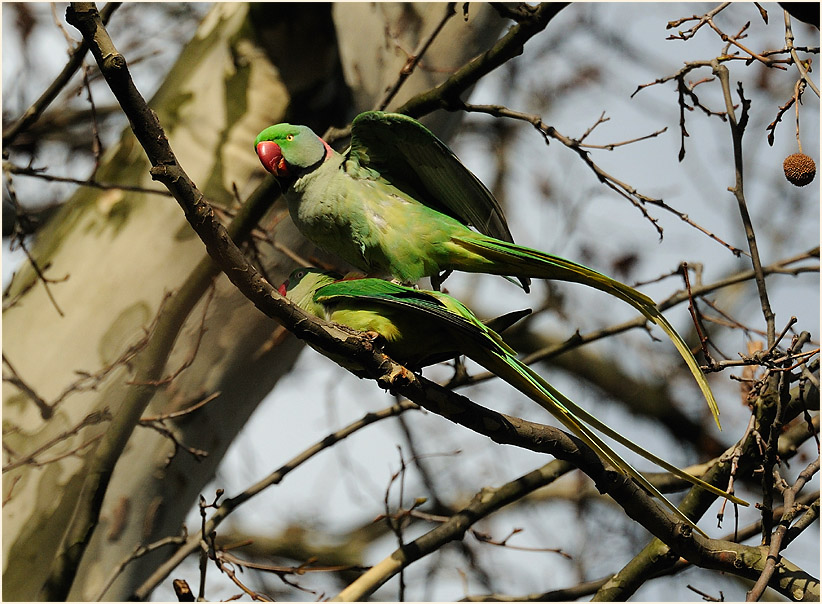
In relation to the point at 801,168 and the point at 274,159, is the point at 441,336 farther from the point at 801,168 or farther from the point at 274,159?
the point at 801,168

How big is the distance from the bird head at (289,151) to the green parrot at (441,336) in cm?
41

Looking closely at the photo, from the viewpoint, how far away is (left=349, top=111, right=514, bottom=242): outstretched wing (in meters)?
2.35

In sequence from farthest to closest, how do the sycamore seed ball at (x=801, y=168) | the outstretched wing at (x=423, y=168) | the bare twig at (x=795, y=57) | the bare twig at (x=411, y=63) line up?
1. the bare twig at (x=411, y=63)
2. the outstretched wing at (x=423, y=168)
3. the sycamore seed ball at (x=801, y=168)
4. the bare twig at (x=795, y=57)

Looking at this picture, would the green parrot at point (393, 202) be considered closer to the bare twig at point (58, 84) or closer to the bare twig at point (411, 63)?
the bare twig at point (411, 63)

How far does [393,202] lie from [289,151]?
1.25ft

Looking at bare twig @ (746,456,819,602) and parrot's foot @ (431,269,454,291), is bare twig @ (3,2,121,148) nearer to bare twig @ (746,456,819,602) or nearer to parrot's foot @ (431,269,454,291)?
parrot's foot @ (431,269,454,291)

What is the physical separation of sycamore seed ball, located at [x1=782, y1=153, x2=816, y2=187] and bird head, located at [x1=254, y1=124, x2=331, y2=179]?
1344mm

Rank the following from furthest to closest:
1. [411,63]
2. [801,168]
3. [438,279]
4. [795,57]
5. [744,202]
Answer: [411,63] → [438,279] → [744,202] → [801,168] → [795,57]

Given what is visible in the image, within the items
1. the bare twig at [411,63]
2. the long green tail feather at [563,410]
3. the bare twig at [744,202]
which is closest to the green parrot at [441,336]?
the long green tail feather at [563,410]

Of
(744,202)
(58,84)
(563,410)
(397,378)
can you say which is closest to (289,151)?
(397,378)

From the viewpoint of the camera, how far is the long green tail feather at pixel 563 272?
197 centimetres

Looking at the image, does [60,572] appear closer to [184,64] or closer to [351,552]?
[184,64]

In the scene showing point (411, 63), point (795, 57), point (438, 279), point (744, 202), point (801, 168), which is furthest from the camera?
point (411, 63)

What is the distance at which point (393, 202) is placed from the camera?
93.7 inches
